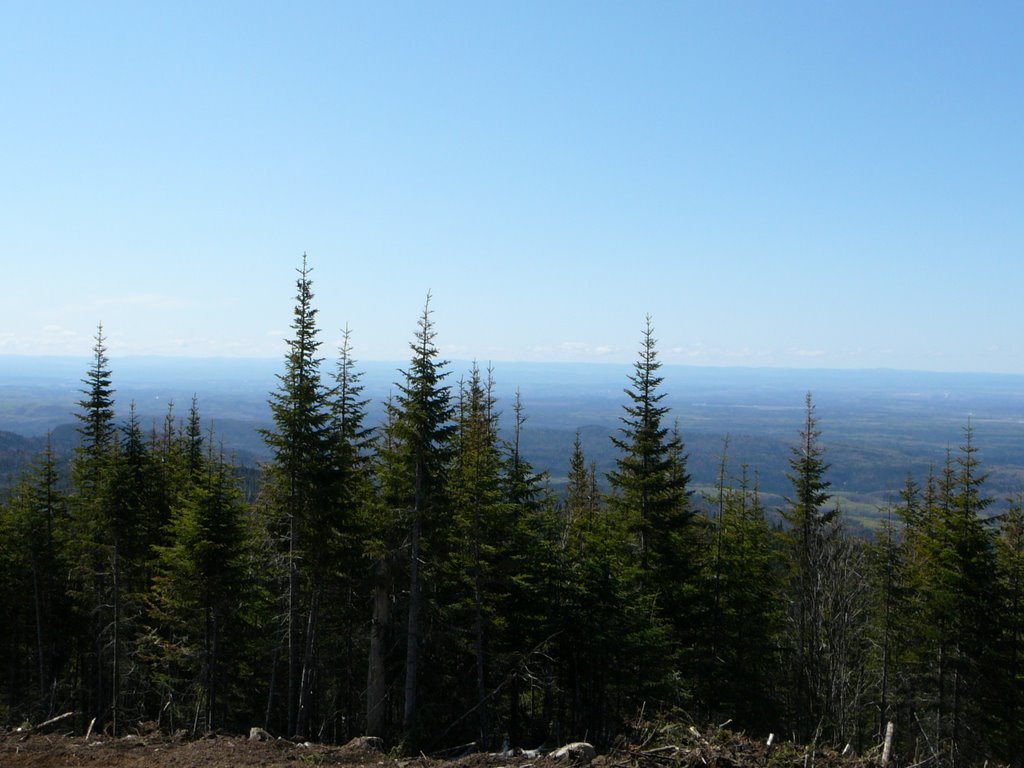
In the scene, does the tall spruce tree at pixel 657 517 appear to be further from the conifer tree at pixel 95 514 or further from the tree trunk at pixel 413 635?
the conifer tree at pixel 95 514

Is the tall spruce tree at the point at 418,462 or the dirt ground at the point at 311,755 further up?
the tall spruce tree at the point at 418,462

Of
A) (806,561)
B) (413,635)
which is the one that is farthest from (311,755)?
(806,561)

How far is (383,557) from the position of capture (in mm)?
18359

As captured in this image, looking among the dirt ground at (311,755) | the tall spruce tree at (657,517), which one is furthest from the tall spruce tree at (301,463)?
the tall spruce tree at (657,517)

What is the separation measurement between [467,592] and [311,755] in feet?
27.6

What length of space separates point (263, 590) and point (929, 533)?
76.4 ft

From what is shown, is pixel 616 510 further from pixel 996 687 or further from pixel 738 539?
pixel 996 687

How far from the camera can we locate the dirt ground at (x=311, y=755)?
31.8 feet

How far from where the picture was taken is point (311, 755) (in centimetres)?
1163

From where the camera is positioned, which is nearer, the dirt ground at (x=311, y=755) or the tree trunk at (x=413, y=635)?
the dirt ground at (x=311, y=755)

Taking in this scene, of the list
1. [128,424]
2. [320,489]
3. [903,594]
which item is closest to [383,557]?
[320,489]

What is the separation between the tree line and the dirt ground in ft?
14.7

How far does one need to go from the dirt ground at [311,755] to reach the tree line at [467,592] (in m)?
4.49

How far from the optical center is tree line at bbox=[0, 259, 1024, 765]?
18.9 m
